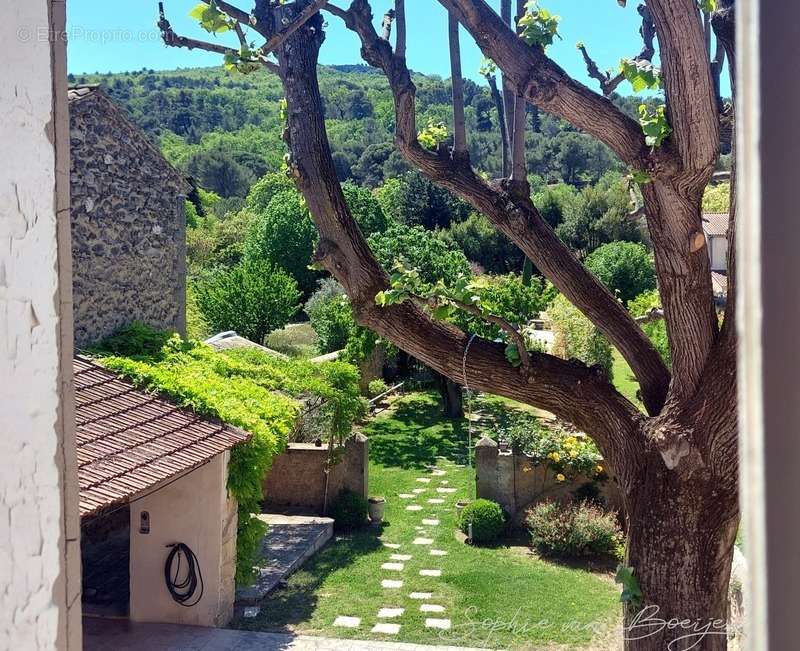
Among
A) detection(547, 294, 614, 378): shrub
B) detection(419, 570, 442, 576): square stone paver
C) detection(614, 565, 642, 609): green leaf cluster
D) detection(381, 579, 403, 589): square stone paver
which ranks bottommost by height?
detection(381, 579, 403, 589): square stone paver

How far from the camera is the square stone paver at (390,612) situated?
9133 millimetres

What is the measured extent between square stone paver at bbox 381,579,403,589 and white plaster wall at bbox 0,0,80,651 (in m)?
8.26

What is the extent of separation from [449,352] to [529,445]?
7.79 metres

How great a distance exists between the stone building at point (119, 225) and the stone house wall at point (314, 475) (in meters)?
2.97

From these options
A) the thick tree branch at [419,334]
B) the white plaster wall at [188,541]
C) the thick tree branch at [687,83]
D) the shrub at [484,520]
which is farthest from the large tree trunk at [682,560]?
the shrub at [484,520]

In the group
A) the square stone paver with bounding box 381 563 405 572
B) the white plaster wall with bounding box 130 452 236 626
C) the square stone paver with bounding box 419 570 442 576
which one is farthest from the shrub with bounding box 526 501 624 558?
the white plaster wall with bounding box 130 452 236 626

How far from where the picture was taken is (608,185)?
3691cm

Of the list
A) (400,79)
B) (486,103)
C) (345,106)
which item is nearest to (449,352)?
(400,79)

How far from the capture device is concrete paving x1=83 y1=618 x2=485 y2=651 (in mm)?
8266

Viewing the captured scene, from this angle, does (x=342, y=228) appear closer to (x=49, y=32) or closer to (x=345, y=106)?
(x=49, y=32)

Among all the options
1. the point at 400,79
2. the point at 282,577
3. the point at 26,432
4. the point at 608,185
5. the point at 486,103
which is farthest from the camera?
the point at 486,103

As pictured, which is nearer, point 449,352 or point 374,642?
point 449,352

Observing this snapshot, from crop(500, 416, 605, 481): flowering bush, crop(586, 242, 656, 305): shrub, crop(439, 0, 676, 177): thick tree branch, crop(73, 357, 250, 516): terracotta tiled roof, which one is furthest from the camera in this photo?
crop(586, 242, 656, 305): shrub

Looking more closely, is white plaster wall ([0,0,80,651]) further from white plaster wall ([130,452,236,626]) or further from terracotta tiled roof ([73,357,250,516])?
white plaster wall ([130,452,236,626])
